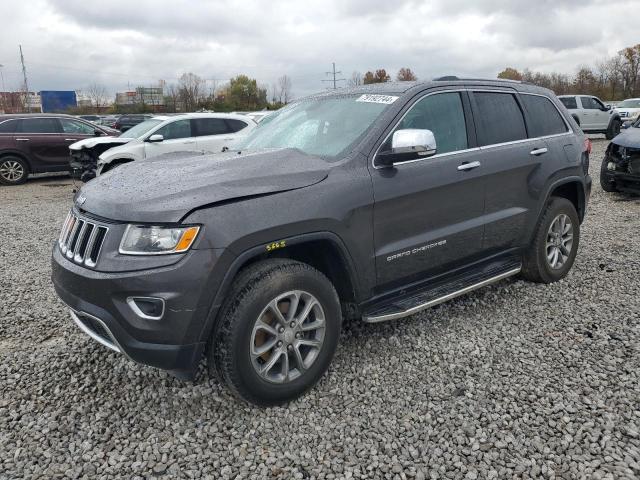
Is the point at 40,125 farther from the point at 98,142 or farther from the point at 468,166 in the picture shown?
the point at 468,166

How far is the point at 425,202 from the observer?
11.3ft

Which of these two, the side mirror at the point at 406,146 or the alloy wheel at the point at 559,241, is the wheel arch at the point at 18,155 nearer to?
the side mirror at the point at 406,146

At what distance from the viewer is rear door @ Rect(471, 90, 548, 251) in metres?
3.97

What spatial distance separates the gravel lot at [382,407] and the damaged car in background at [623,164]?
17.1 feet

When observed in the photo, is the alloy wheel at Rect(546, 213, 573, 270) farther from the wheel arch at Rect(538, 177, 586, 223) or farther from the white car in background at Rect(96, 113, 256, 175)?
the white car in background at Rect(96, 113, 256, 175)

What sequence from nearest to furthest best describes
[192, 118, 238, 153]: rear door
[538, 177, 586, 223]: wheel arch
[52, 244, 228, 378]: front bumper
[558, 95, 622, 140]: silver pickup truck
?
[52, 244, 228, 378]: front bumper → [538, 177, 586, 223]: wheel arch → [192, 118, 238, 153]: rear door → [558, 95, 622, 140]: silver pickup truck

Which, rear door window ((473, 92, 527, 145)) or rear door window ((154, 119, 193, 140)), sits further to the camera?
rear door window ((154, 119, 193, 140))

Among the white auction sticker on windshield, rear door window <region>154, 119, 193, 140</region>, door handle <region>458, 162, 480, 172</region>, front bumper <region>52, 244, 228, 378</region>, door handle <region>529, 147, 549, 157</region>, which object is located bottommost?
front bumper <region>52, 244, 228, 378</region>

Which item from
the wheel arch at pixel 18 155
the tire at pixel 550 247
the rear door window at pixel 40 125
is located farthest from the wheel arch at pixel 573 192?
the wheel arch at pixel 18 155

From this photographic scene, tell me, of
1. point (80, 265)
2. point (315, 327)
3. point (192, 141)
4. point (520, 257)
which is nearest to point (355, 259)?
point (315, 327)

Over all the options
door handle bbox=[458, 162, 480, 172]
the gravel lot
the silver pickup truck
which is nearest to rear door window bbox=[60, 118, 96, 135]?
the gravel lot

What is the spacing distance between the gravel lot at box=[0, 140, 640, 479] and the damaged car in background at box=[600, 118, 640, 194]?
17.1ft

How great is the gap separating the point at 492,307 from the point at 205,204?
2.74 metres

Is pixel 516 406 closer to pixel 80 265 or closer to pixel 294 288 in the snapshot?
pixel 294 288
